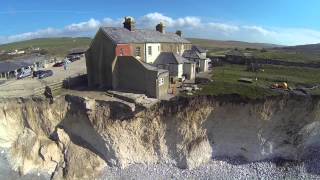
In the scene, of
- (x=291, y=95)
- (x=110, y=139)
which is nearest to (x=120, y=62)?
(x=110, y=139)

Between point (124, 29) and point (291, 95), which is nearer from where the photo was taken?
point (291, 95)

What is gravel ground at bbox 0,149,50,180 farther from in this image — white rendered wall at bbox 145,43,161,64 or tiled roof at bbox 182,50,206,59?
tiled roof at bbox 182,50,206,59

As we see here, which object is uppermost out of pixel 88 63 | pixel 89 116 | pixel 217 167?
pixel 88 63

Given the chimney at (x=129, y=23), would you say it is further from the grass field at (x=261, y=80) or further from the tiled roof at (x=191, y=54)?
the grass field at (x=261, y=80)

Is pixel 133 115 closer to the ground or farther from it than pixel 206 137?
farther from it

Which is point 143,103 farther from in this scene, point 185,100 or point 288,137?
point 288,137

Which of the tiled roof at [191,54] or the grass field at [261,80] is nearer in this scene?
the grass field at [261,80]

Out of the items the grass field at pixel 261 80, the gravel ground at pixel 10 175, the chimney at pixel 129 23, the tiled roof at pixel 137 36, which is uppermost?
the chimney at pixel 129 23

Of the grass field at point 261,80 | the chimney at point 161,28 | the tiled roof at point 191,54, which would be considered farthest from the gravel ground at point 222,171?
the chimney at point 161,28

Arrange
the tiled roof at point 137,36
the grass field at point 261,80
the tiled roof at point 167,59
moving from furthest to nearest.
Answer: the tiled roof at point 167,59
the tiled roof at point 137,36
the grass field at point 261,80
